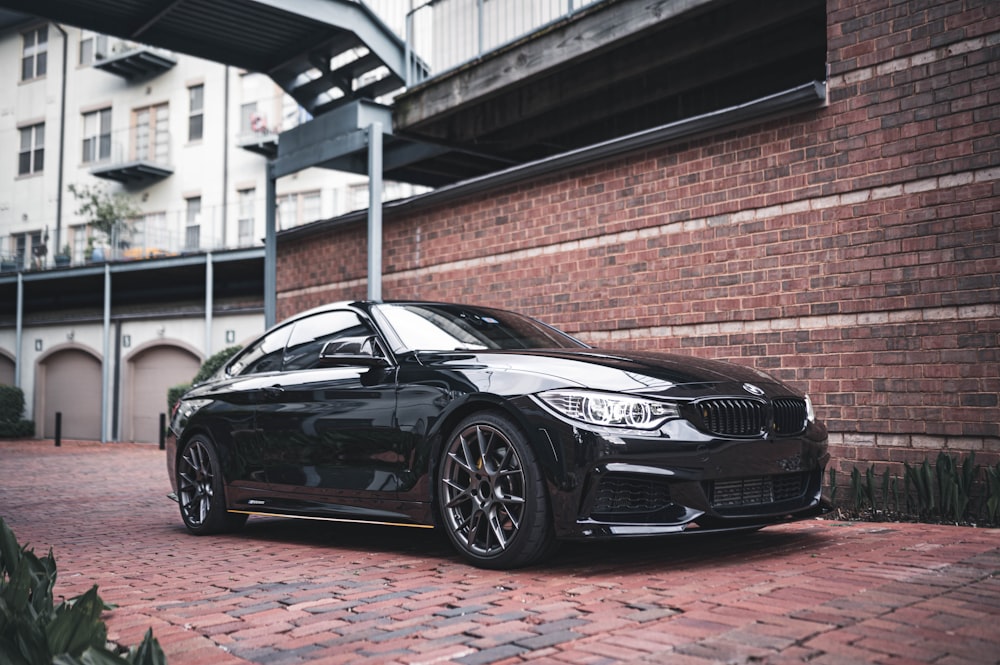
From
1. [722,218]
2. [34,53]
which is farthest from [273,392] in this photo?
[34,53]

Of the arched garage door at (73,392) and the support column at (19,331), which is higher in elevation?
the support column at (19,331)

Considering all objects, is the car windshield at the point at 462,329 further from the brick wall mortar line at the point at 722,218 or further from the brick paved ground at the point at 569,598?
the brick wall mortar line at the point at 722,218

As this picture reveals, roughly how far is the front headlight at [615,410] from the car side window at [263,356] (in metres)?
2.66

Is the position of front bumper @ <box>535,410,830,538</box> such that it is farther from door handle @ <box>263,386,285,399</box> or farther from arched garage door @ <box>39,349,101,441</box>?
arched garage door @ <box>39,349,101,441</box>

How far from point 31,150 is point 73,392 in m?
11.1

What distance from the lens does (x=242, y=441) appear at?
6254 mm

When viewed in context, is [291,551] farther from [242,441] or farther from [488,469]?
[488,469]

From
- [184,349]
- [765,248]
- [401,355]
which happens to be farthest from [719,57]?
[184,349]

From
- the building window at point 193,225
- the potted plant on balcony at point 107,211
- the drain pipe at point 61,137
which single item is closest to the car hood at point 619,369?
the building window at point 193,225

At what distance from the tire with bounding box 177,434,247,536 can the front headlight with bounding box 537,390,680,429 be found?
306 cm

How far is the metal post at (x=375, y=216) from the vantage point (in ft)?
36.6

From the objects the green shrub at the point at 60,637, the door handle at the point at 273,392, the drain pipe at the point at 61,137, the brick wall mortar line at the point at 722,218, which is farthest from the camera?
the drain pipe at the point at 61,137

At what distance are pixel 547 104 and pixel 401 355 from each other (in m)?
6.56

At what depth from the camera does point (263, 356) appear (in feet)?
21.7
